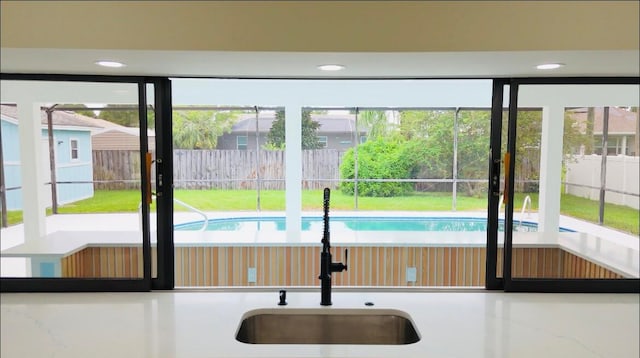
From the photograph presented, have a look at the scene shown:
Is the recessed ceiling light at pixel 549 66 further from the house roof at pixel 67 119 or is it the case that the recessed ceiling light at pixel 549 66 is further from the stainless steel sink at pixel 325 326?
the house roof at pixel 67 119

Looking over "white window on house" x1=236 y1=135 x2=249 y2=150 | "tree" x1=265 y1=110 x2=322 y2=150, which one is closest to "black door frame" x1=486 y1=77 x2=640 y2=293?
"tree" x1=265 y1=110 x2=322 y2=150

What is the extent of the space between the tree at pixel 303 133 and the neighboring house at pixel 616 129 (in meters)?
5.58

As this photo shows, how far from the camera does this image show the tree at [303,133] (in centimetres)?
781

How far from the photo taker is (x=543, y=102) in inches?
87.7

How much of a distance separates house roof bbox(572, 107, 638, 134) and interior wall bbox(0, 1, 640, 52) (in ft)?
4.01

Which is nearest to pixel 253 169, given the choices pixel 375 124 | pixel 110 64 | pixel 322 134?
pixel 322 134

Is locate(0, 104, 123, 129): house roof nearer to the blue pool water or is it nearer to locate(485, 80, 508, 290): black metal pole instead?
locate(485, 80, 508, 290): black metal pole

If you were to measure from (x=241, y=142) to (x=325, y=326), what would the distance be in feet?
23.0

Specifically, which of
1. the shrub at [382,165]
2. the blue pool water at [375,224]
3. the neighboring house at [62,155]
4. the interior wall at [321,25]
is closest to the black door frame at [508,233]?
the interior wall at [321,25]

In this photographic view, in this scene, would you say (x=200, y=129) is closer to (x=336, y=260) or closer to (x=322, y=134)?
(x=322, y=134)

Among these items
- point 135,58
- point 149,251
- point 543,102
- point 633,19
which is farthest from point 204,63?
point 543,102

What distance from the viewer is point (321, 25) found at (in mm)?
1253

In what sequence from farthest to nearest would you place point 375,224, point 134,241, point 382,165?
point 382,165
point 375,224
point 134,241

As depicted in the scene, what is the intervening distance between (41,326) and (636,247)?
10.7 feet
